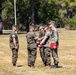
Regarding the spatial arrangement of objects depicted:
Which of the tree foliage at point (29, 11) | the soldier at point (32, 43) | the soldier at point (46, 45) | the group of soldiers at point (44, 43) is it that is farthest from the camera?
the tree foliage at point (29, 11)

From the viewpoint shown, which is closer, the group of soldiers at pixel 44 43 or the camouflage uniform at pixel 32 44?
the group of soldiers at pixel 44 43

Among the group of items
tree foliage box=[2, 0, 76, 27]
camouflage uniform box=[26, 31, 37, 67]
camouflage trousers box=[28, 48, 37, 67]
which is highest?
camouflage uniform box=[26, 31, 37, 67]

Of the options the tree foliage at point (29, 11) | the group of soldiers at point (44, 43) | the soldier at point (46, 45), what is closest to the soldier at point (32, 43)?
the group of soldiers at point (44, 43)

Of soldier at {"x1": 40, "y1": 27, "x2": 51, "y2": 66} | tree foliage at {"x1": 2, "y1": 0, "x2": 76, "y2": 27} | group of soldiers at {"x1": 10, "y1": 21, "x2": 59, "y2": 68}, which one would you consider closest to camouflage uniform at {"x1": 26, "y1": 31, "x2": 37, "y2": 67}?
group of soldiers at {"x1": 10, "y1": 21, "x2": 59, "y2": 68}

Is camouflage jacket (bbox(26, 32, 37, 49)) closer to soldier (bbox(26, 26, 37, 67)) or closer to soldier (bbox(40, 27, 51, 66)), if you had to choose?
soldier (bbox(26, 26, 37, 67))

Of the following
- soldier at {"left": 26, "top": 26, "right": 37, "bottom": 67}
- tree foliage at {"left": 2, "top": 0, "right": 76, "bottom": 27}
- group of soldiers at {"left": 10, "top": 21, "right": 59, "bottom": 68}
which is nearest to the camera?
group of soldiers at {"left": 10, "top": 21, "right": 59, "bottom": 68}

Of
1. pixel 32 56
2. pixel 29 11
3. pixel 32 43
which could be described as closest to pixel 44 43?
pixel 32 43

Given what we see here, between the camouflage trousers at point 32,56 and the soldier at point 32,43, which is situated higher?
the soldier at point 32,43

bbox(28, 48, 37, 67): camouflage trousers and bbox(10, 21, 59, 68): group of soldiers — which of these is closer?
bbox(10, 21, 59, 68): group of soldiers

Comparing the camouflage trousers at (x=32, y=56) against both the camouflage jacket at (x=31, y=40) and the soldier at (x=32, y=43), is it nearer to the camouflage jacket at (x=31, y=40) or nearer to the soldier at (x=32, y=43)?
→ the soldier at (x=32, y=43)

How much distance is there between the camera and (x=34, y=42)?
1620 cm

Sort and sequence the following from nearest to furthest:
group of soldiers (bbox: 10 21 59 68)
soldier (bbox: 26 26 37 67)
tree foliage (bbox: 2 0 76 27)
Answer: group of soldiers (bbox: 10 21 59 68) < soldier (bbox: 26 26 37 67) < tree foliage (bbox: 2 0 76 27)

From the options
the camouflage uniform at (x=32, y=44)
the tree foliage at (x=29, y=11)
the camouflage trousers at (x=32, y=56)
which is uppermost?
the camouflage uniform at (x=32, y=44)

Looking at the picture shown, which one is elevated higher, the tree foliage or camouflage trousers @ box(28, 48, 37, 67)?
camouflage trousers @ box(28, 48, 37, 67)
